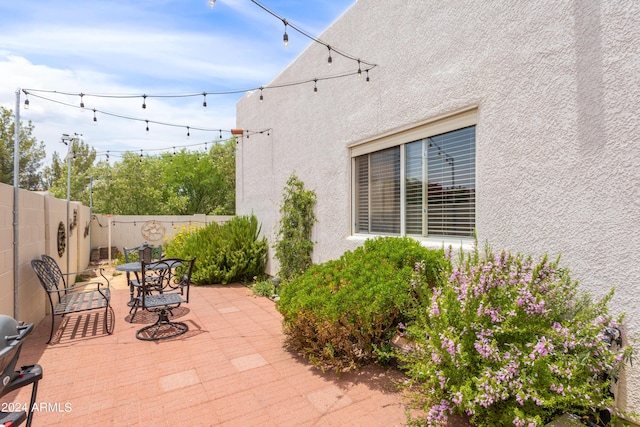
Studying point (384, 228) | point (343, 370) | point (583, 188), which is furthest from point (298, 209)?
point (583, 188)

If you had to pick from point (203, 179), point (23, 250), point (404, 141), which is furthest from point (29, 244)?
point (203, 179)

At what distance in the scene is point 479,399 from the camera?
84.8 inches

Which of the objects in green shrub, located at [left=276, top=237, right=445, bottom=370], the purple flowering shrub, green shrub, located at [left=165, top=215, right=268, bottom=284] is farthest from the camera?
green shrub, located at [left=165, top=215, right=268, bottom=284]

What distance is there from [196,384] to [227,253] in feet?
16.6

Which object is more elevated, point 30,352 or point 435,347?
point 435,347

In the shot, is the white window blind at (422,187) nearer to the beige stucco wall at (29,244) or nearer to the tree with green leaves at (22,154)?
the beige stucco wall at (29,244)

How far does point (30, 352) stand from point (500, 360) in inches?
210

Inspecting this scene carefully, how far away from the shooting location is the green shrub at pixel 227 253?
8.16m

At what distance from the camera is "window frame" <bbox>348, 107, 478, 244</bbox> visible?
3.85 meters

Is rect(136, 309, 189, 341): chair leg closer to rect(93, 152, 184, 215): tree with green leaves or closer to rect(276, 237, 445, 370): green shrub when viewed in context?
rect(276, 237, 445, 370): green shrub

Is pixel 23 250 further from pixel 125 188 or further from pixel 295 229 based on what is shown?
Result: pixel 125 188

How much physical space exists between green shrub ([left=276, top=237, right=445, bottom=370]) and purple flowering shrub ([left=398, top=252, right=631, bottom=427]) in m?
0.69

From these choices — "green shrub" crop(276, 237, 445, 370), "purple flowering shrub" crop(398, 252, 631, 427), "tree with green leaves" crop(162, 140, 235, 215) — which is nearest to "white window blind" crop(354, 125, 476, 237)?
"green shrub" crop(276, 237, 445, 370)

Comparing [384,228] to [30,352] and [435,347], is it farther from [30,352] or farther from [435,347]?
[30,352]
